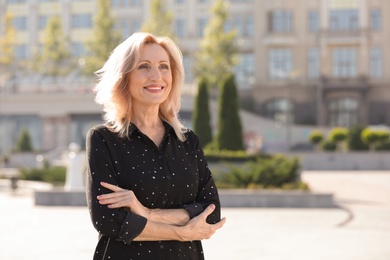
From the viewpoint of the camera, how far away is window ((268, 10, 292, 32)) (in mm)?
57594

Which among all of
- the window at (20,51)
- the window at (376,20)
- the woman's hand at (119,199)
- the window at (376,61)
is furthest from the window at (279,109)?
the woman's hand at (119,199)

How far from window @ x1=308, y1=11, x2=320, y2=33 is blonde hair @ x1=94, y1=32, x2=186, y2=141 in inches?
2159

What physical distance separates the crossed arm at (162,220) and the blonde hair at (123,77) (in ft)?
1.05

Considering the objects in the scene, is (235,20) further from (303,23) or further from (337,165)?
(337,165)

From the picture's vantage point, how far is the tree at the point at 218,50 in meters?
51.7

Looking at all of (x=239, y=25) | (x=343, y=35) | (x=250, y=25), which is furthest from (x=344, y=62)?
(x=239, y=25)

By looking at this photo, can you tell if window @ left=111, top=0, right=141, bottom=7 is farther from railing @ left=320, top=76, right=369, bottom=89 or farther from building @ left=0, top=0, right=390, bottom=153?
railing @ left=320, top=76, right=369, bottom=89

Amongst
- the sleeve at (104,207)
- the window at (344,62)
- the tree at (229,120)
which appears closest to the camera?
the sleeve at (104,207)

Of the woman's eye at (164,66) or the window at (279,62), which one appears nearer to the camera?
the woman's eye at (164,66)

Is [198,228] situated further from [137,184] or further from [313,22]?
[313,22]

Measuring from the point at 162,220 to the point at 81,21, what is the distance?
63.1 m

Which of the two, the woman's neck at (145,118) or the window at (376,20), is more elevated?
the window at (376,20)

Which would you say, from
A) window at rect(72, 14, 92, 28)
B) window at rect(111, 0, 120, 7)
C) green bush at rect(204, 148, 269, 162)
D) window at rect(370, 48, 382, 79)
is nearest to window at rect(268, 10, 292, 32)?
window at rect(370, 48, 382, 79)

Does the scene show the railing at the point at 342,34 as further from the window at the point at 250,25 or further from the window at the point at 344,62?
the window at the point at 250,25
